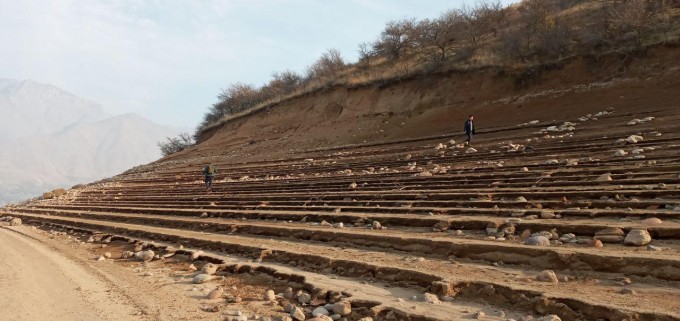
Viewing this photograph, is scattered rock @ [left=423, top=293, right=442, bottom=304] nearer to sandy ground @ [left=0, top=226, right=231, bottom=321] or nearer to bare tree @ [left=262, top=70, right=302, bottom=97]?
sandy ground @ [left=0, top=226, right=231, bottom=321]

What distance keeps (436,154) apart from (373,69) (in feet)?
74.4

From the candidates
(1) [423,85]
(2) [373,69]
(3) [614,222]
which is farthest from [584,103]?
(2) [373,69]

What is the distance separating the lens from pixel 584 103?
19.3m

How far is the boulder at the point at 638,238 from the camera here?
17.1ft

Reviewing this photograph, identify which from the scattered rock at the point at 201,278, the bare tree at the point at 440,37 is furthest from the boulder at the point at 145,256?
the bare tree at the point at 440,37

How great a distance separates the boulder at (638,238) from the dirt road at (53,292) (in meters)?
5.42

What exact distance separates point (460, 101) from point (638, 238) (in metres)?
21.9

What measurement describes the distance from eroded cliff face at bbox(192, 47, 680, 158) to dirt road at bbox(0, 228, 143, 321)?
1613 centimetres

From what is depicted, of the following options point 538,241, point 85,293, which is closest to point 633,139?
point 538,241

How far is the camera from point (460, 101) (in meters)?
26.6

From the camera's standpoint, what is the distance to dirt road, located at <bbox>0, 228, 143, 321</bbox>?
564cm

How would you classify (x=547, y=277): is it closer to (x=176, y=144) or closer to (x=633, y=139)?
(x=633, y=139)

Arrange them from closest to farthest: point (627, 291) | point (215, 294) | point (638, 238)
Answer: point (627, 291), point (638, 238), point (215, 294)

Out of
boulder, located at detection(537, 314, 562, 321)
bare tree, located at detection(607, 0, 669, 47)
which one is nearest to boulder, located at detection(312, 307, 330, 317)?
Result: boulder, located at detection(537, 314, 562, 321)
